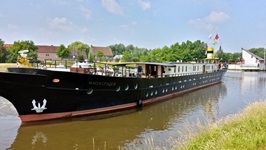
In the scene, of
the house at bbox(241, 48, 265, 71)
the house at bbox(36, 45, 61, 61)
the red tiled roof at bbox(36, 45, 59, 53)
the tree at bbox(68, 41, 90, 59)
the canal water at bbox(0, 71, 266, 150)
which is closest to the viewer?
the canal water at bbox(0, 71, 266, 150)

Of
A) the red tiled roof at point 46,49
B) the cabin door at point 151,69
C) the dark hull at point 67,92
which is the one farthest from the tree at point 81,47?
the dark hull at point 67,92

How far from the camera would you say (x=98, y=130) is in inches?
472

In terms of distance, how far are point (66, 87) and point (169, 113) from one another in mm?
7258

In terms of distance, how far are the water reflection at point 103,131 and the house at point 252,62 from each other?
250ft

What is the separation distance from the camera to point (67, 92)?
13.1 meters

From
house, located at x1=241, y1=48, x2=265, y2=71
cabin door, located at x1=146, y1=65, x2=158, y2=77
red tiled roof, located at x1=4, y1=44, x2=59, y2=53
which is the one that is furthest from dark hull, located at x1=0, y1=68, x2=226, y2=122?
house, located at x1=241, y1=48, x2=265, y2=71

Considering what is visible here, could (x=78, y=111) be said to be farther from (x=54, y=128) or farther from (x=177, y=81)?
(x=177, y=81)

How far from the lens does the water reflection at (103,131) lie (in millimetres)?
10133

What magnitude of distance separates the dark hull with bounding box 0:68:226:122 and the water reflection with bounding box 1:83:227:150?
2.39 ft

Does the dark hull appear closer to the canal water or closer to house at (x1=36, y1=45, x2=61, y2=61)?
the canal water

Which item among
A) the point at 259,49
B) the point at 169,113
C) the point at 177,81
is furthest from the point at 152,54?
the point at 259,49

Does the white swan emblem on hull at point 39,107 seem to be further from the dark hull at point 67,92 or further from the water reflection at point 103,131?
the water reflection at point 103,131

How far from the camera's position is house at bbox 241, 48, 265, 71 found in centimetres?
8431

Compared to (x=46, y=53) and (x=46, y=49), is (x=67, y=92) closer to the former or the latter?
(x=46, y=53)
